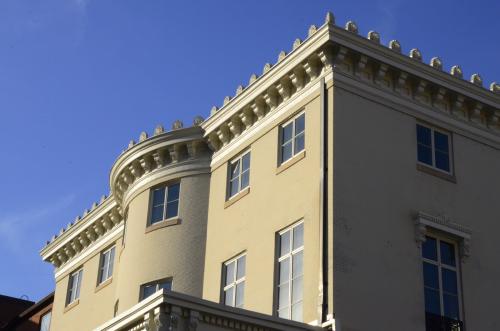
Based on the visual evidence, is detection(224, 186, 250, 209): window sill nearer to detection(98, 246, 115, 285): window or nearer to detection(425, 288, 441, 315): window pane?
detection(425, 288, 441, 315): window pane

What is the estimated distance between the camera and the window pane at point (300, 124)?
83.4 ft

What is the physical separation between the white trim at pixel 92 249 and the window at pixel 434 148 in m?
12.2

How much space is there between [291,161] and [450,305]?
5.35m

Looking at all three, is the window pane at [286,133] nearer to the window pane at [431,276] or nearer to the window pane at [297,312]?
the window pane at [297,312]

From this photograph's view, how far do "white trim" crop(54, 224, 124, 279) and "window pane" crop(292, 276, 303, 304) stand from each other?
453 inches

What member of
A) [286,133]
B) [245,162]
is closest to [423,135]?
[286,133]

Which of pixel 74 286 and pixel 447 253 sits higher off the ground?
pixel 74 286

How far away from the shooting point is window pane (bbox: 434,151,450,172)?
84.3ft

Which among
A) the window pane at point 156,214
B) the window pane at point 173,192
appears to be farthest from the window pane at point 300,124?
the window pane at point 156,214

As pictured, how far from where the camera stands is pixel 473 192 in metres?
25.8

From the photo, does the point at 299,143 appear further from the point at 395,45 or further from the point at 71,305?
the point at 71,305

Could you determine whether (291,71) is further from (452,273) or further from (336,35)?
(452,273)

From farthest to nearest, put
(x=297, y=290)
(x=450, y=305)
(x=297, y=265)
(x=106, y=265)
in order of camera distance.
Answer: (x=106, y=265) → (x=450, y=305) → (x=297, y=265) → (x=297, y=290)

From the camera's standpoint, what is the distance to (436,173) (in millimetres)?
25281
